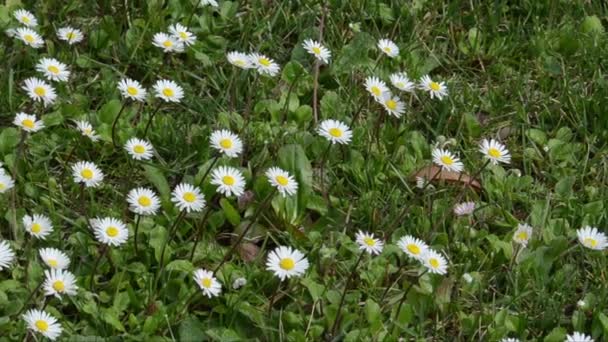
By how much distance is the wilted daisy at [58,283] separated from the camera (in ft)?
7.84

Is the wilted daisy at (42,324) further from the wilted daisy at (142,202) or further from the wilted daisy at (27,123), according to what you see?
the wilted daisy at (27,123)

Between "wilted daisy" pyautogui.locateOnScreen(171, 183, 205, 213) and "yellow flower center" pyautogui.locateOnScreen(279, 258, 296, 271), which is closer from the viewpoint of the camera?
"yellow flower center" pyautogui.locateOnScreen(279, 258, 296, 271)

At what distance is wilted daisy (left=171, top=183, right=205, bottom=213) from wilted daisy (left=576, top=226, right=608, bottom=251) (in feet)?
2.99

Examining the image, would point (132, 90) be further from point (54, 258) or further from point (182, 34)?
point (54, 258)

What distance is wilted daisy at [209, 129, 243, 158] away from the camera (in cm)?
283

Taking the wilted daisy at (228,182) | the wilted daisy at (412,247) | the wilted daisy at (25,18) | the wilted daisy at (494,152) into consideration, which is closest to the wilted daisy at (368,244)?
the wilted daisy at (412,247)

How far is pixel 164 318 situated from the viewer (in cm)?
251

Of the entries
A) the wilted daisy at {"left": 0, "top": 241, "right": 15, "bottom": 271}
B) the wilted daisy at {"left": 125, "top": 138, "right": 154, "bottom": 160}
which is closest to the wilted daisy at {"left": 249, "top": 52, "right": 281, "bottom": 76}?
the wilted daisy at {"left": 125, "top": 138, "right": 154, "bottom": 160}

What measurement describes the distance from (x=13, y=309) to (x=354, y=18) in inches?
63.3

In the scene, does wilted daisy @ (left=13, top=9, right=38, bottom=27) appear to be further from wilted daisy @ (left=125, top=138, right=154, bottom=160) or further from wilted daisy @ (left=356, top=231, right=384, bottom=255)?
wilted daisy @ (left=356, top=231, right=384, bottom=255)

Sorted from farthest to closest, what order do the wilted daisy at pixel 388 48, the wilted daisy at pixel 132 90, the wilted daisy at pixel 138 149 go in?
1. the wilted daisy at pixel 388 48
2. the wilted daisy at pixel 132 90
3. the wilted daisy at pixel 138 149

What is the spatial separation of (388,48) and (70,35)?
0.92 m

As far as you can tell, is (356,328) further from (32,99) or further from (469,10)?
(469,10)

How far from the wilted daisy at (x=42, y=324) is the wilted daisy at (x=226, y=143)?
0.65m
